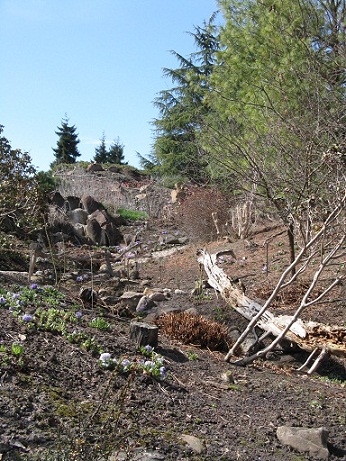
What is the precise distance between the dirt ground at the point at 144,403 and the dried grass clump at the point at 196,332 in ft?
0.63

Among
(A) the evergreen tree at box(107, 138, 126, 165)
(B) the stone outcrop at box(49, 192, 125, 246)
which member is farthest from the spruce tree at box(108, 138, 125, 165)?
(B) the stone outcrop at box(49, 192, 125, 246)

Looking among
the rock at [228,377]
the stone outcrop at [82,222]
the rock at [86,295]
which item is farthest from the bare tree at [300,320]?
the stone outcrop at [82,222]

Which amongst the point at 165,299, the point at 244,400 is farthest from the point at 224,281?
the point at 244,400

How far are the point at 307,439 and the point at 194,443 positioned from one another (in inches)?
26.5

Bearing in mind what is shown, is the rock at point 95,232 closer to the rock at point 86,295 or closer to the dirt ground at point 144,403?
the rock at point 86,295

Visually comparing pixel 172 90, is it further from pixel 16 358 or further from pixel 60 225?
pixel 16 358

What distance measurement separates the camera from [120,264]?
1372 cm

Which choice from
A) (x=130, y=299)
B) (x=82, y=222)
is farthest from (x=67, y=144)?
(x=130, y=299)

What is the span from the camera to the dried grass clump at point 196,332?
5949 millimetres

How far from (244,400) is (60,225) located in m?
13.2

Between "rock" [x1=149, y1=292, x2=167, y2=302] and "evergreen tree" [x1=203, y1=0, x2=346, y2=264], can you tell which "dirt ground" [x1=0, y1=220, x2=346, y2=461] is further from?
"rock" [x1=149, y1=292, x2=167, y2=302]

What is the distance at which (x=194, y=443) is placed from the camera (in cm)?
284

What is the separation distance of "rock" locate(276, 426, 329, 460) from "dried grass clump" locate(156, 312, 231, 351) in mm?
2714

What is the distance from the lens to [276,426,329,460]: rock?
120 inches
